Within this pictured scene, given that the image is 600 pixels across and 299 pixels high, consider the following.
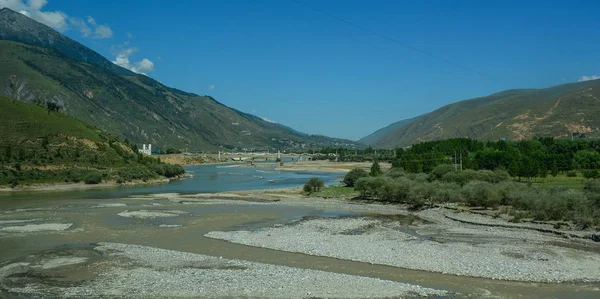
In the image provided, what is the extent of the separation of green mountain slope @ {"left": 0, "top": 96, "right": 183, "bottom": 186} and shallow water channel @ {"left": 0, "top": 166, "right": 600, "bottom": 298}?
64.4 ft

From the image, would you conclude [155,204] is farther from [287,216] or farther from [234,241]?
[234,241]

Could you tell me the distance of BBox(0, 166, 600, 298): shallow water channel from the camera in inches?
815

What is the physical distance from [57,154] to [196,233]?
66.1 meters

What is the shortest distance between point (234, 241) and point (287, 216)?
1484cm

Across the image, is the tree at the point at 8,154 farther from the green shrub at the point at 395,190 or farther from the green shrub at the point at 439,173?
the green shrub at the point at 439,173

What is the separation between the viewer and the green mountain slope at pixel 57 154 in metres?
82.3

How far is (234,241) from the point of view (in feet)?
104

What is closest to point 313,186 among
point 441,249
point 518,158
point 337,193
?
point 337,193

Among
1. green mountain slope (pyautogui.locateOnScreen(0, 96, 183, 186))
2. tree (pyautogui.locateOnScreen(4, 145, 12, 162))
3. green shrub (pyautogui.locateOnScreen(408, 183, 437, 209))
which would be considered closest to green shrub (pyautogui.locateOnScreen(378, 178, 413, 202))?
green shrub (pyautogui.locateOnScreen(408, 183, 437, 209))

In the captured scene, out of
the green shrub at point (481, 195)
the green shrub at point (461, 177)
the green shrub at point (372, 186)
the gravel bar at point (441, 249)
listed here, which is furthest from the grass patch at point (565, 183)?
the gravel bar at point (441, 249)

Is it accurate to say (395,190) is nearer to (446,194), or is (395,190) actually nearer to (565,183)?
(446,194)

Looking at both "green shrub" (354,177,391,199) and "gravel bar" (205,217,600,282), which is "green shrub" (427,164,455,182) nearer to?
"green shrub" (354,177,391,199)

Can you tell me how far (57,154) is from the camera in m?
89.5

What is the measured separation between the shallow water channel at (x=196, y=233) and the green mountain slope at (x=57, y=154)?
19.6 meters
